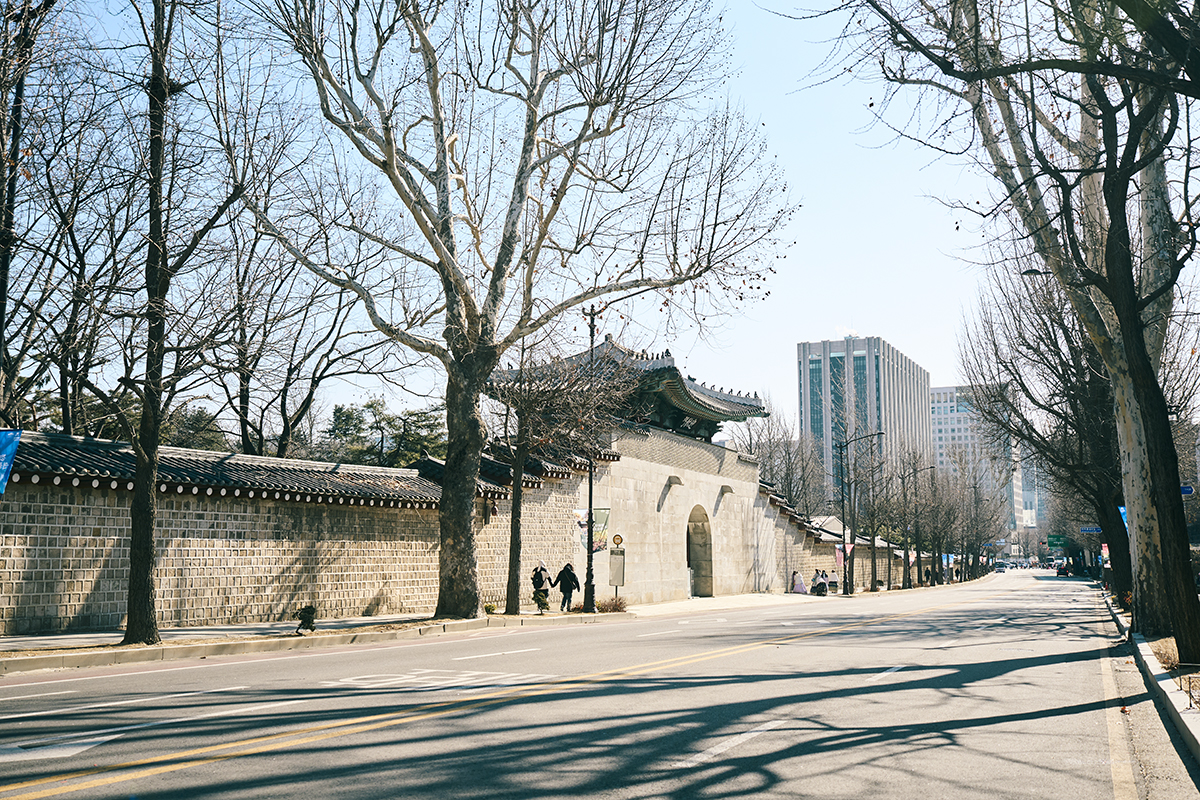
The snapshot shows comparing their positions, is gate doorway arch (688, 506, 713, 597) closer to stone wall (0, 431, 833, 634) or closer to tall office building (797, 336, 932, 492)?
stone wall (0, 431, 833, 634)

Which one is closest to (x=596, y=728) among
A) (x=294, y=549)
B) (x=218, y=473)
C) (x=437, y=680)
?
(x=437, y=680)

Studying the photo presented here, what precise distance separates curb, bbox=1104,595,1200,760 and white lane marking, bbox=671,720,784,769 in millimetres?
2979

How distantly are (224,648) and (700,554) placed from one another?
32416 millimetres

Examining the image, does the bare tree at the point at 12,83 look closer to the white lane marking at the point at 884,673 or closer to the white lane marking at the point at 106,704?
the white lane marking at the point at 106,704

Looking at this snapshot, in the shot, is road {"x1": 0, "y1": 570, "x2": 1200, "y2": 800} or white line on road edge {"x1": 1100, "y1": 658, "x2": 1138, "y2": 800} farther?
white line on road edge {"x1": 1100, "y1": 658, "x2": 1138, "y2": 800}

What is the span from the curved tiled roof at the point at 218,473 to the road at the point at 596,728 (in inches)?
224

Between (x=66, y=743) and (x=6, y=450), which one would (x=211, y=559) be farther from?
(x=66, y=743)

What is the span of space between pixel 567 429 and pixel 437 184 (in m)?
8.15

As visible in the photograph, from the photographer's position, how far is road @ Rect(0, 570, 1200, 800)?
17.9 feet

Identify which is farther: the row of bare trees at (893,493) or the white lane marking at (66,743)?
the row of bare trees at (893,493)

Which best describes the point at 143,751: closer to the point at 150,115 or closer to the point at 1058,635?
the point at 150,115

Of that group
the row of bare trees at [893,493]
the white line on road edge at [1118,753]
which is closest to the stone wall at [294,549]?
the white line on road edge at [1118,753]

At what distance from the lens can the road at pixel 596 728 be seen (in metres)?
5.45

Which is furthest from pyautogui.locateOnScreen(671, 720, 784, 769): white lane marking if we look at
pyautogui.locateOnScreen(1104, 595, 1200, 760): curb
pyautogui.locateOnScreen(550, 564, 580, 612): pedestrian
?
pyautogui.locateOnScreen(550, 564, 580, 612): pedestrian
